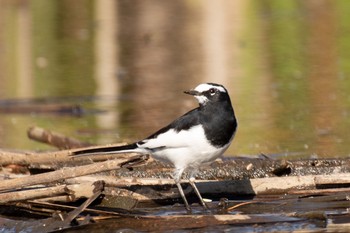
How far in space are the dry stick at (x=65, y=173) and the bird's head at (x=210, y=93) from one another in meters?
0.70

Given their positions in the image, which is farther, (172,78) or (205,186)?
(172,78)

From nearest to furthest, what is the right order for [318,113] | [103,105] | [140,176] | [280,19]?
1. [140,176]
2. [318,113]
3. [103,105]
4. [280,19]

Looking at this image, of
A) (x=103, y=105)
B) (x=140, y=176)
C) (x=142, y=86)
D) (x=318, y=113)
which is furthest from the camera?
(x=142, y=86)

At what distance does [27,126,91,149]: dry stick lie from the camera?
369 inches

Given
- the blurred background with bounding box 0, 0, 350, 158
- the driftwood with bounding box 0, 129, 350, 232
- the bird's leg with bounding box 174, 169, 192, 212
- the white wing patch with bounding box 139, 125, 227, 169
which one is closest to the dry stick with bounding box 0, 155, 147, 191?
the driftwood with bounding box 0, 129, 350, 232

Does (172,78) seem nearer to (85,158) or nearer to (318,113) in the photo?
(318,113)

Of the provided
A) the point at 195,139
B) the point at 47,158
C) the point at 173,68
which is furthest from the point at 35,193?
the point at 173,68

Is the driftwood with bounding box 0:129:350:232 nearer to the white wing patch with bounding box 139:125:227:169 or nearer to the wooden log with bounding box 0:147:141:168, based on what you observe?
the wooden log with bounding box 0:147:141:168

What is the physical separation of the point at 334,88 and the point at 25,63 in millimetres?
7089

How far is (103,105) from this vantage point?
13609mm

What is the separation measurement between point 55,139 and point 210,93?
2602mm

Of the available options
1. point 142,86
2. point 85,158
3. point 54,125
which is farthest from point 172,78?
point 85,158

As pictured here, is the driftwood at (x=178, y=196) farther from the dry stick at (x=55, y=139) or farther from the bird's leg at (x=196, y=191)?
the dry stick at (x=55, y=139)

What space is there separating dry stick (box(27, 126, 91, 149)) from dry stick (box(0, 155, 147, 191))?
7.97 ft
